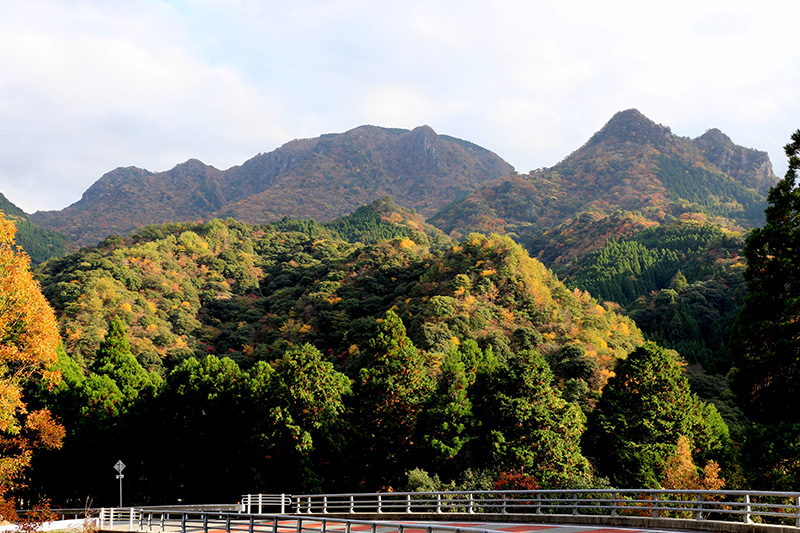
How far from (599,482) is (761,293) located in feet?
42.4

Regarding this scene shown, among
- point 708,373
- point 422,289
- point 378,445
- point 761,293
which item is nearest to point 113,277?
point 422,289

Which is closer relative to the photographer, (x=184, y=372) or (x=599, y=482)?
(x=599, y=482)

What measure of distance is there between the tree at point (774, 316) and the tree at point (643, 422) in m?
12.6

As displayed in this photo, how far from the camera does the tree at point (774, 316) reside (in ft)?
71.9

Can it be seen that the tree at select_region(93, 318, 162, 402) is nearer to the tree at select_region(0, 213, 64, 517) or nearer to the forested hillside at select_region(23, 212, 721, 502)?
the forested hillside at select_region(23, 212, 721, 502)

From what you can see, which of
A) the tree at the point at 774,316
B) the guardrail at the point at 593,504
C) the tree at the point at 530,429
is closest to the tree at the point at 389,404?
the tree at the point at 530,429

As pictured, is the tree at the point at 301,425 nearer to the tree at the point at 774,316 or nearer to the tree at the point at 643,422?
the tree at the point at 643,422

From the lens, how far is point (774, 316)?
73.7 feet

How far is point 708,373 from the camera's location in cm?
7194

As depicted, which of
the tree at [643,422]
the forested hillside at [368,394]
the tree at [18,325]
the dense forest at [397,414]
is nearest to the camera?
the tree at [18,325]

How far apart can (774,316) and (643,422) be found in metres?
14.6

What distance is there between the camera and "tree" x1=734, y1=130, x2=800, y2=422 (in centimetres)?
2191

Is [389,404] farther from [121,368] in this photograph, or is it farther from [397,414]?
[121,368]

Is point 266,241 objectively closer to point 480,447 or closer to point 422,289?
point 422,289
